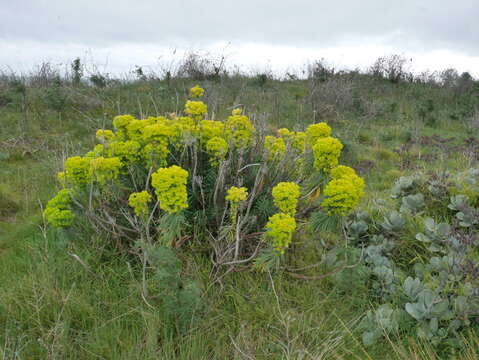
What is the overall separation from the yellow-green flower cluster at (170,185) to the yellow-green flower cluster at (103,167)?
1.64ft

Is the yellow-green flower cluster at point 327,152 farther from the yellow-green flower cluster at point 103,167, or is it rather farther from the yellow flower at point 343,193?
the yellow-green flower cluster at point 103,167

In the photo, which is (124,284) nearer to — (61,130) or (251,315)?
(251,315)

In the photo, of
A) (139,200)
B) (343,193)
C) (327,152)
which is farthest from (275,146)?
(139,200)

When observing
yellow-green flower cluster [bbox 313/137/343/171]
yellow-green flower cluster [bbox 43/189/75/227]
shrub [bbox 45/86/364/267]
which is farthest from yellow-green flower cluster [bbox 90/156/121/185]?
yellow-green flower cluster [bbox 313/137/343/171]

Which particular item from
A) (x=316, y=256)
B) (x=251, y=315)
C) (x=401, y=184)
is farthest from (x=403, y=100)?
(x=251, y=315)

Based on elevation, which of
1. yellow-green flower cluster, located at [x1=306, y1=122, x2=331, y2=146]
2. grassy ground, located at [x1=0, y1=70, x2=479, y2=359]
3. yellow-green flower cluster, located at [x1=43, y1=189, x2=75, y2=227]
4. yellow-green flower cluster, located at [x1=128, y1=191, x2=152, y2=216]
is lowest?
grassy ground, located at [x1=0, y1=70, x2=479, y2=359]

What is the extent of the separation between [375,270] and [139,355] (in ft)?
4.76

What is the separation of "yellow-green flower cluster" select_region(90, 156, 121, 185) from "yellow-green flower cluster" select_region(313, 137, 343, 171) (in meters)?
1.24

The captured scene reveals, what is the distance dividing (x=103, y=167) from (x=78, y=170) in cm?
21

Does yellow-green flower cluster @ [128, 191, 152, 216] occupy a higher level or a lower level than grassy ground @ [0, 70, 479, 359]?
higher

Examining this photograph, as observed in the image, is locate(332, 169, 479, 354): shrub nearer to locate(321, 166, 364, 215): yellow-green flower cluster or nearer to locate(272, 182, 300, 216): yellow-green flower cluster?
locate(321, 166, 364, 215): yellow-green flower cluster

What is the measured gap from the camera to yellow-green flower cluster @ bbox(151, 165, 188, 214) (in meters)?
1.96

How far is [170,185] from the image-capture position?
1.99 metres

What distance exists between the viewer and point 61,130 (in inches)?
265
